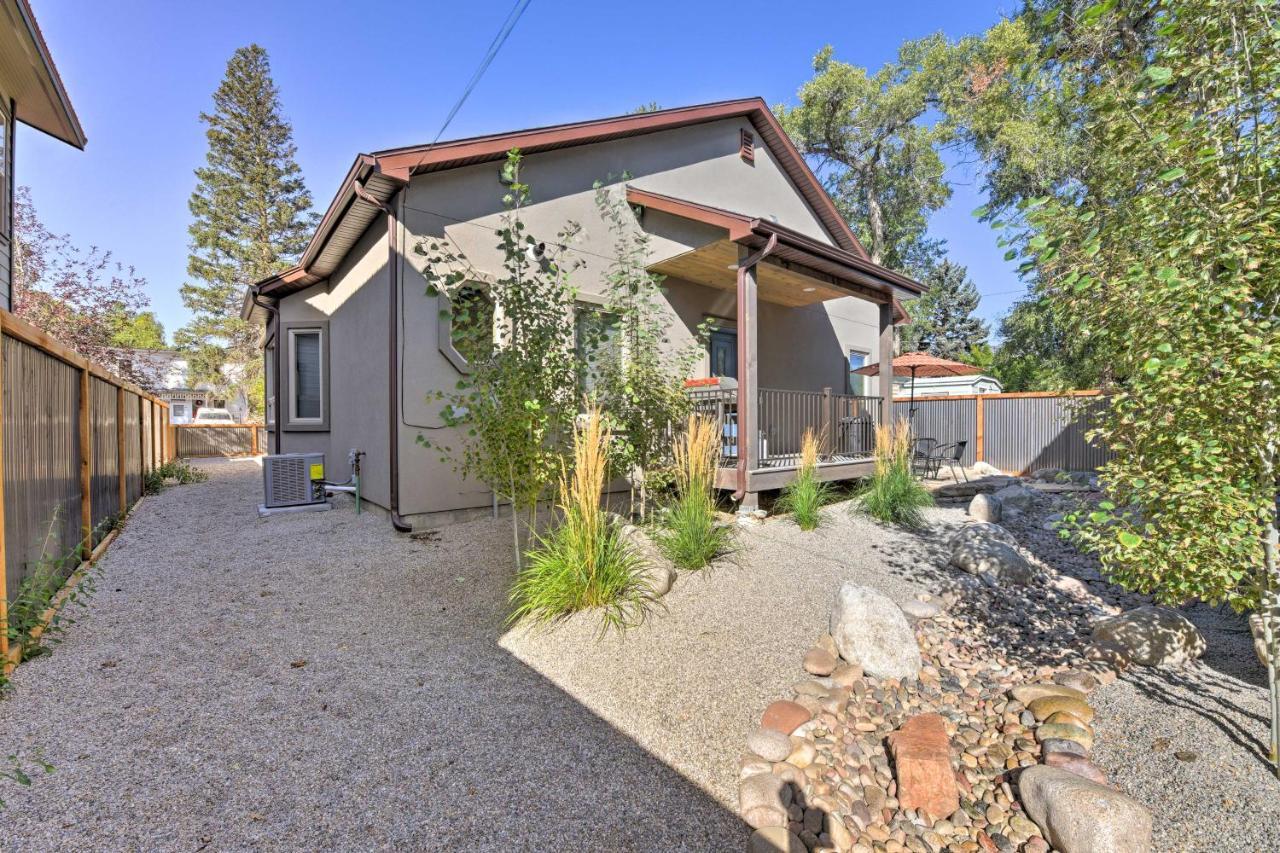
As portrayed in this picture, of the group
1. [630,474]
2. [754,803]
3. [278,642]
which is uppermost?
[630,474]

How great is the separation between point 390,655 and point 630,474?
277 cm

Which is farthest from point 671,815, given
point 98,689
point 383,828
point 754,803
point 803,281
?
point 803,281

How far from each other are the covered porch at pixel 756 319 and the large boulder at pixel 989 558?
1876 mm

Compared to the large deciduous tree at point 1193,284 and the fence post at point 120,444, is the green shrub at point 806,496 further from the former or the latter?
the fence post at point 120,444

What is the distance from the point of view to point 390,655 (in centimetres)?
326

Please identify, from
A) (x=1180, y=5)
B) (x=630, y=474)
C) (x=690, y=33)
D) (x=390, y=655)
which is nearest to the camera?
(x=1180, y=5)

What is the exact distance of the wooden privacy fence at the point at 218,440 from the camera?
16.0 m

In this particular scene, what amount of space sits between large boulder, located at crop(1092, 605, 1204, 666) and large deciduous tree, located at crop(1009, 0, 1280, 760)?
93 centimetres

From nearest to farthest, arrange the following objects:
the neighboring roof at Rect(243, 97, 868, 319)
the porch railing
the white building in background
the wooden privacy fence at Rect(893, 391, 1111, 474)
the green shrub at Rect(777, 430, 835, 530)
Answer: the neighboring roof at Rect(243, 97, 868, 319), the green shrub at Rect(777, 430, 835, 530), the porch railing, the wooden privacy fence at Rect(893, 391, 1111, 474), the white building in background

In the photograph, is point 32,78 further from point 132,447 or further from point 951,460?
point 951,460

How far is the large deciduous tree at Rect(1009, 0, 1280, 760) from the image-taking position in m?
2.06

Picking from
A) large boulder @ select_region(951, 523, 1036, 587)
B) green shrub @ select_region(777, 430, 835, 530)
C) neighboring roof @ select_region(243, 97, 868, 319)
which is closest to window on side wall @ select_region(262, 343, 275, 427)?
neighboring roof @ select_region(243, 97, 868, 319)

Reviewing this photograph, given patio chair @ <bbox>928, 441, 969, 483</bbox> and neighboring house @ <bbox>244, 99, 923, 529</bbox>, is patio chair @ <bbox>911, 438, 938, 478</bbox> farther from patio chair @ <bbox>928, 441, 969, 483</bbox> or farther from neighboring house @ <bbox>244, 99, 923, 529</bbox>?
neighboring house @ <bbox>244, 99, 923, 529</bbox>

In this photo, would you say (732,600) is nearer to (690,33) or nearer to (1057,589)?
(1057,589)
